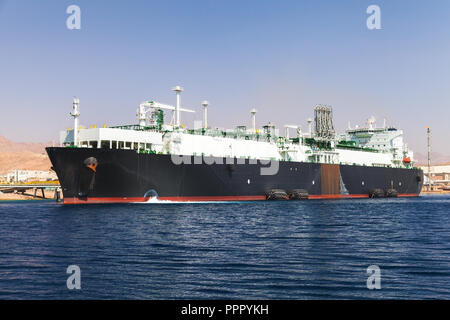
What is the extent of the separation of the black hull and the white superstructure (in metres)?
2.80

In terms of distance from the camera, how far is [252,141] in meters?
66.2

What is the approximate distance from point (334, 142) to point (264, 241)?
6204 cm

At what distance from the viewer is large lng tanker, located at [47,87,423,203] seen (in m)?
46.1

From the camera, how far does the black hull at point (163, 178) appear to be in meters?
45.6
